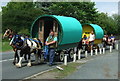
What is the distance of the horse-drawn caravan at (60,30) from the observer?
15.4 m

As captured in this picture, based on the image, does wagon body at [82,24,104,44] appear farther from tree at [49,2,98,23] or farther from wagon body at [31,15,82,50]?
tree at [49,2,98,23]

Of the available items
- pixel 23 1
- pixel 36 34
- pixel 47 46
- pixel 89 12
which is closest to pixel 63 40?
pixel 47 46

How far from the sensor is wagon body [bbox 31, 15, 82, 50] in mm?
15445

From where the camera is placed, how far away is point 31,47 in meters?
14.2

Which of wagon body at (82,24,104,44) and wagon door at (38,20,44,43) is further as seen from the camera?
wagon body at (82,24,104,44)

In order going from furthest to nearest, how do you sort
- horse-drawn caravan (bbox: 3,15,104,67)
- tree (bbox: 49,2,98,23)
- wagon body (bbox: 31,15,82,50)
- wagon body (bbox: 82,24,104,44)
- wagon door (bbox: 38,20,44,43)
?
tree (bbox: 49,2,98,23)
wagon body (bbox: 82,24,104,44)
wagon door (bbox: 38,20,44,43)
wagon body (bbox: 31,15,82,50)
horse-drawn caravan (bbox: 3,15,104,67)

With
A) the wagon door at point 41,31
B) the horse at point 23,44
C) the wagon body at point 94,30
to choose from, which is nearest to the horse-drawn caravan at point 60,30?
the wagon door at point 41,31

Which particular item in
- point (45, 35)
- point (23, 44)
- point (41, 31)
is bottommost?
point (23, 44)

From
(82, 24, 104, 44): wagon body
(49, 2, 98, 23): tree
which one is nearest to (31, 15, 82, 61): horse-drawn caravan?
(82, 24, 104, 44): wagon body

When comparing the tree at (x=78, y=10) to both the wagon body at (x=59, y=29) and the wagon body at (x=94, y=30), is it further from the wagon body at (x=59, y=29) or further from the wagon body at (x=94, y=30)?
the wagon body at (x=59, y=29)

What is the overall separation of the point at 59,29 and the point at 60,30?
0.60ft

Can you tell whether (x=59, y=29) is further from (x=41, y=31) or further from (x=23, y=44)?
(x=23, y=44)

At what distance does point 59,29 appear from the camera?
15812 millimetres

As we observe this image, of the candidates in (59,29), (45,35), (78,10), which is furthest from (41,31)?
(78,10)
